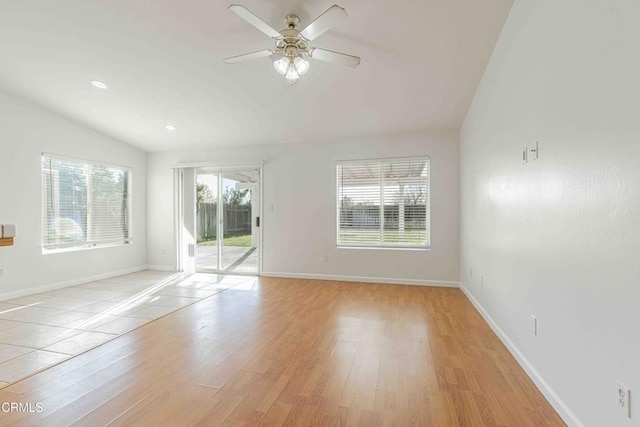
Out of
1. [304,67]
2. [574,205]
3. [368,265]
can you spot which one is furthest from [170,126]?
[574,205]

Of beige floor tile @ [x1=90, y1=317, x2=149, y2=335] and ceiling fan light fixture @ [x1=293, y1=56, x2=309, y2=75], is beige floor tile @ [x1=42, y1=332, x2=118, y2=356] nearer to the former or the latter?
beige floor tile @ [x1=90, y1=317, x2=149, y2=335]

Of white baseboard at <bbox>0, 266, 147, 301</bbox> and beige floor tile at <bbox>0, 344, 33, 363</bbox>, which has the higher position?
white baseboard at <bbox>0, 266, 147, 301</bbox>

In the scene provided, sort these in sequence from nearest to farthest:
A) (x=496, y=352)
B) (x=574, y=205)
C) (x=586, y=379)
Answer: (x=586, y=379)
(x=574, y=205)
(x=496, y=352)

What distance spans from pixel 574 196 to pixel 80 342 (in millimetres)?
3985

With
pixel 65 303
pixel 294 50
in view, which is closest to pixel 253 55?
pixel 294 50

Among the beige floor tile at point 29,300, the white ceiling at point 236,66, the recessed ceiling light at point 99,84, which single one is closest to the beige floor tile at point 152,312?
the beige floor tile at point 29,300

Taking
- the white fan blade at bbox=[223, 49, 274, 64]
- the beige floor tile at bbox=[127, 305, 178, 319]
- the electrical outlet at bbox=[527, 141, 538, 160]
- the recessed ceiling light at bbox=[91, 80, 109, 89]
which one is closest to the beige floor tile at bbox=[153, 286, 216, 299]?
the beige floor tile at bbox=[127, 305, 178, 319]

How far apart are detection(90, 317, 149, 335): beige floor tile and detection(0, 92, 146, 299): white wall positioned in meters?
2.28

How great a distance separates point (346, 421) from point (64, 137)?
5.93 metres

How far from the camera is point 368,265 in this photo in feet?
17.1

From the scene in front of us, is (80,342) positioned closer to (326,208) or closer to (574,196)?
(326,208)

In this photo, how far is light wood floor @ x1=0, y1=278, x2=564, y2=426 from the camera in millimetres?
1749

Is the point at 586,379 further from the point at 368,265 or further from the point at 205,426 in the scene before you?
the point at 368,265

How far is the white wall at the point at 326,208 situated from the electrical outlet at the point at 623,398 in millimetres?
3656
